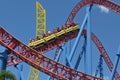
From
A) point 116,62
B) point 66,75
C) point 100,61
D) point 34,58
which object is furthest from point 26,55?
point 100,61

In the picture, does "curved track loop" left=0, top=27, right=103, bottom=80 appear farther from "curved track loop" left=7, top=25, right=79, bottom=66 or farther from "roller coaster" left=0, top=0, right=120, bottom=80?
"curved track loop" left=7, top=25, right=79, bottom=66

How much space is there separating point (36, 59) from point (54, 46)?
15.0ft

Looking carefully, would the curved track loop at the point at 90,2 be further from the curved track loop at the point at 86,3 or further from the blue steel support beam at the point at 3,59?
the blue steel support beam at the point at 3,59

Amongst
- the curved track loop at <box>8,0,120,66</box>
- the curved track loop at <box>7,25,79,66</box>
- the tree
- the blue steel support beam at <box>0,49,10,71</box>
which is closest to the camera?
the tree

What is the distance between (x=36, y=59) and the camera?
19.9 m

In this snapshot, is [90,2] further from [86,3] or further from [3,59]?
[3,59]

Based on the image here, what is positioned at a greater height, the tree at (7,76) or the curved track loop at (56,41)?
the curved track loop at (56,41)

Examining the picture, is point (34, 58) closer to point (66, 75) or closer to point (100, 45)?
point (66, 75)

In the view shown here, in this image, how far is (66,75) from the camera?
66.8 feet

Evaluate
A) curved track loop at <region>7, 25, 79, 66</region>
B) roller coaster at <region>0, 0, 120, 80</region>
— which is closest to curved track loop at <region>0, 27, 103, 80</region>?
roller coaster at <region>0, 0, 120, 80</region>

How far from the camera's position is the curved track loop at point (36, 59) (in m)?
19.0

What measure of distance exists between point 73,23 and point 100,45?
321 cm

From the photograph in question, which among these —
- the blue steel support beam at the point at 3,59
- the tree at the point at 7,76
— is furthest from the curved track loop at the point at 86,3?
the tree at the point at 7,76

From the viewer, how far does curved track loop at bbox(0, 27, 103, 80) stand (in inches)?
747
